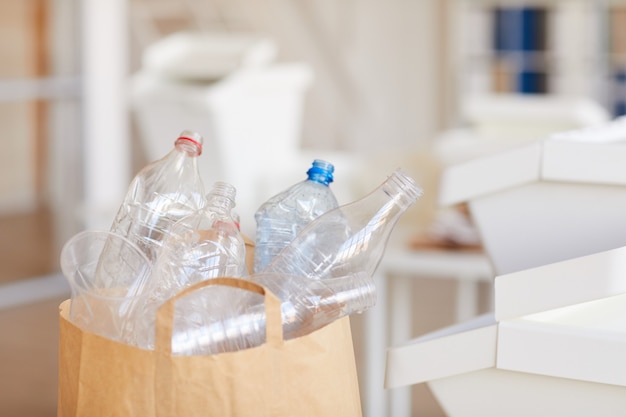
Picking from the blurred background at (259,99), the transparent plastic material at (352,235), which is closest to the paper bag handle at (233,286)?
the transparent plastic material at (352,235)

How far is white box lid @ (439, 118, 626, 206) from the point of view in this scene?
913 mm

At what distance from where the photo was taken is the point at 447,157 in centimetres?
269

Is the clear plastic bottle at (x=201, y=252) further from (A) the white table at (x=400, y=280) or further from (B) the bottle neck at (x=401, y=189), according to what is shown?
(A) the white table at (x=400, y=280)

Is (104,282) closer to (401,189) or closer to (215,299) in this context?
(215,299)

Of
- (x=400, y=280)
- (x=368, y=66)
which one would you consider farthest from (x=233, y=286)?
(x=368, y=66)

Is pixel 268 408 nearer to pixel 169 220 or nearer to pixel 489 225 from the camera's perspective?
pixel 169 220

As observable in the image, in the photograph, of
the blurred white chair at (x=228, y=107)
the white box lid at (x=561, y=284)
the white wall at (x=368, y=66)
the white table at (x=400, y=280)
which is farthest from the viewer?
the white wall at (x=368, y=66)

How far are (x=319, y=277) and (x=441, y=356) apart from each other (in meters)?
0.14

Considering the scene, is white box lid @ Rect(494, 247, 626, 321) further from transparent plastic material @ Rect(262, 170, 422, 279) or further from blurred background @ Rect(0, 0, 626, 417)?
blurred background @ Rect(0, 0, 626, 417)

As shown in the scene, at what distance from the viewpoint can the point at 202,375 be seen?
0.73 meters

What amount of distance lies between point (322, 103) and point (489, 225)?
15.5 feet

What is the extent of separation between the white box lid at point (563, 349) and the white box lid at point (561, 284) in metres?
0.02

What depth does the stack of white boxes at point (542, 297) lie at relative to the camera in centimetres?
85

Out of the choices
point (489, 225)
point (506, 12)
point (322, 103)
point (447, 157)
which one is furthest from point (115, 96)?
point (489, 225)
